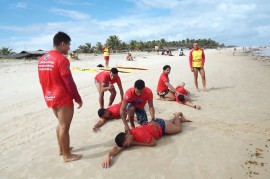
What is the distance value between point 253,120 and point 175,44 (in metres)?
92.3

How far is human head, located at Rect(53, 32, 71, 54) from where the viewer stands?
13.6 feet

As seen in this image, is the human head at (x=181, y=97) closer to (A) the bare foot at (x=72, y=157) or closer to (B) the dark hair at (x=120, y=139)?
(B) the dark hair at (x=120, y=139)

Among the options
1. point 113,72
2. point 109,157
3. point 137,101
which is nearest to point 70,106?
point 109,157

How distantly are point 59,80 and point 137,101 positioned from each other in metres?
1.96

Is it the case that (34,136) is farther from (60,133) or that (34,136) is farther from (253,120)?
(253,120)

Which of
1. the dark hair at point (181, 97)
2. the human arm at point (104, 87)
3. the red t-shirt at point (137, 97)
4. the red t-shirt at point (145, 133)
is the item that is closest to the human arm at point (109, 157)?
the red t-shirt at point (145, 133)

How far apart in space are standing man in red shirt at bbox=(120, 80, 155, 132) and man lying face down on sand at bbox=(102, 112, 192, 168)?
176mm

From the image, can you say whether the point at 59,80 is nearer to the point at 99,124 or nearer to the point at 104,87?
the point at 99,124

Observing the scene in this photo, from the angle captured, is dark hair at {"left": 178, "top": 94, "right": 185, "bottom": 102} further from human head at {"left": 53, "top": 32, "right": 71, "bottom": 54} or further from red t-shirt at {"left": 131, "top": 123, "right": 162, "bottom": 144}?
human head at {"left": 53, "top": 32, "right": 71, "bottom": 54}

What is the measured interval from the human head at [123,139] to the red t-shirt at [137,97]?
2.74 feet

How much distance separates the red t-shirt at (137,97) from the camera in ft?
17.4

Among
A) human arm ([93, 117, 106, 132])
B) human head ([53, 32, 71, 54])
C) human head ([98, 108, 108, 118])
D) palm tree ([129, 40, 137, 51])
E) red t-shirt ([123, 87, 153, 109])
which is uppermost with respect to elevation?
palm tree ([129, 40, 137, 51])

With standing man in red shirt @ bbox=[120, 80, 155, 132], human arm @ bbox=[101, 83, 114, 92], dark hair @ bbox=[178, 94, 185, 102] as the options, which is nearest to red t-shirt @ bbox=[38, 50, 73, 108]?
standing man in red shirt @ bbox=[120, 80, 155, 132]

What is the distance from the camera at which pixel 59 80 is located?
4109 millimetres
